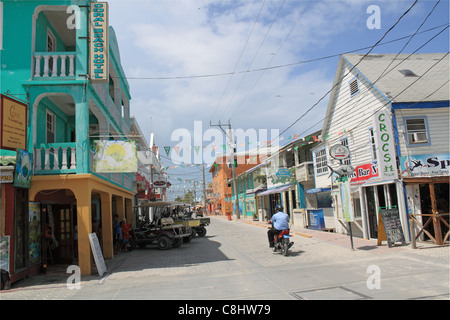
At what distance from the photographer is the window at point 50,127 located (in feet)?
42.0

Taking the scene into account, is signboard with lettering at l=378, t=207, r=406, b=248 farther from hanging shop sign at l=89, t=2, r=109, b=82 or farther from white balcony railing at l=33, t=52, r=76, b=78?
white balcony railing at l=33, t=52, r=76, b=78

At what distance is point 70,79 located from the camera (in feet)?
36.4

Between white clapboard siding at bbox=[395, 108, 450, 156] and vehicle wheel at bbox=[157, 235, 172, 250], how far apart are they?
10.5 m

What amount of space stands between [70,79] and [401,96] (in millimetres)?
12052

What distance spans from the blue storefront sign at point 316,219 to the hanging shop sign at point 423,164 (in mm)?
8124

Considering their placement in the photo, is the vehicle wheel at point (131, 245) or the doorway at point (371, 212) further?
the vehicle wheel at point (131, 245)

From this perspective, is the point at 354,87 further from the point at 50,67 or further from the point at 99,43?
the point at 50,67

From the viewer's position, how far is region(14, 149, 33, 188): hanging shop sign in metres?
9.61

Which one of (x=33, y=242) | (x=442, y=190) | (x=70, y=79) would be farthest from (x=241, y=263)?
(x=442, y=190)

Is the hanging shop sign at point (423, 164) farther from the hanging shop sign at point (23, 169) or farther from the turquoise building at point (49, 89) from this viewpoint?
the hanging shop sign at point (23, 169)

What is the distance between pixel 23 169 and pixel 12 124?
1285 millimetres

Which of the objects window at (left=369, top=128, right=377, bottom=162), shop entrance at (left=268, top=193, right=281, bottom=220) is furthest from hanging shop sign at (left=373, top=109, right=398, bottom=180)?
shop entrance at (left=268, top=193, right=281, bottom=220)

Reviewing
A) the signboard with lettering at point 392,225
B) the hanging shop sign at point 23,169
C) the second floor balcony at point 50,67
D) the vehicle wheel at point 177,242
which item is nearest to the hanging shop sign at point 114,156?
the hanging shop sign at point 23,169
